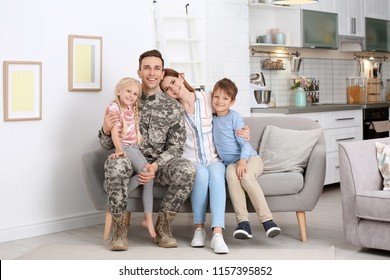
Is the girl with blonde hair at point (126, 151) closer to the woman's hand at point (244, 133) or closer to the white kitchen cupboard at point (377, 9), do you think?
the woman's hand at point (244, 133)

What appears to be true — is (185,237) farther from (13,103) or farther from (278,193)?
(13,103)

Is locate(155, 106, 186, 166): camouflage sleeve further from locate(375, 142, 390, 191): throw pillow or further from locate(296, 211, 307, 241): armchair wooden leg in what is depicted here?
locate(375, 142, 390, 191): throw pillow

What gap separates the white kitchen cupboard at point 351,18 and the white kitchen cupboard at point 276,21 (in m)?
0.75

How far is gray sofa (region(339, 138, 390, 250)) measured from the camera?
423cm

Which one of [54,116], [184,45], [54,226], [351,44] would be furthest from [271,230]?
[351,44]

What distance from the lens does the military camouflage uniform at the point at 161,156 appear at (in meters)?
4.52

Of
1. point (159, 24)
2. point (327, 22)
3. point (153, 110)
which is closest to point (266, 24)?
point (327, 22)

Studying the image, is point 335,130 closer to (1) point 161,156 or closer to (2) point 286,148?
(2) point 286,148

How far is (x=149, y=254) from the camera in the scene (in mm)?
4473

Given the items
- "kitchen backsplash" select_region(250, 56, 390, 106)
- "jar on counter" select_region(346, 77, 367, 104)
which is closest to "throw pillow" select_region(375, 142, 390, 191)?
"kitchen backsplash" select_region(250, 56, 390, 106)

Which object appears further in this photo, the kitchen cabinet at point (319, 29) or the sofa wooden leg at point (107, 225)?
the kitchen cabinet at point (319, 29)

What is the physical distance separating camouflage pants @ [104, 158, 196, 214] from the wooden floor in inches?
14.4

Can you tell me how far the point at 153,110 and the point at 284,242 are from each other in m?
1.23

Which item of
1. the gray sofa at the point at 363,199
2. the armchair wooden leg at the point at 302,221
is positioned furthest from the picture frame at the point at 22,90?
the gray sofa at the point at 363,199
